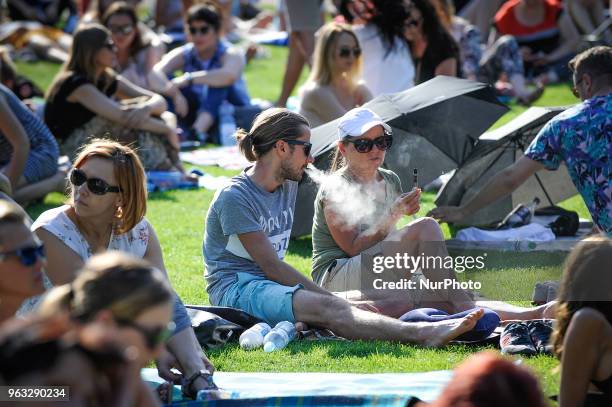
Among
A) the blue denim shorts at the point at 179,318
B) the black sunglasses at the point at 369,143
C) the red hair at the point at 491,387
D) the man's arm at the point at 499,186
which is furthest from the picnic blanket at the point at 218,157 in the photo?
the red hair at the point at 491,387

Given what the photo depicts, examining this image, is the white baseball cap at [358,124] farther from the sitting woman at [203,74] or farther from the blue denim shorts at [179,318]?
the sitting woman at [203,74]

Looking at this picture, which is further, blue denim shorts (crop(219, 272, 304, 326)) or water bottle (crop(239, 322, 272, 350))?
blue denim shorts (crop(219, 272, 304, 326))

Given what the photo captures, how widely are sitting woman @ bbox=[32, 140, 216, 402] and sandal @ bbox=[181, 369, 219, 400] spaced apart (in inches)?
6.6

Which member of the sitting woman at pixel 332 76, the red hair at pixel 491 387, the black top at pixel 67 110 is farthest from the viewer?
the black top at pixel 67 110

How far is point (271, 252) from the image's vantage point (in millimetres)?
5641

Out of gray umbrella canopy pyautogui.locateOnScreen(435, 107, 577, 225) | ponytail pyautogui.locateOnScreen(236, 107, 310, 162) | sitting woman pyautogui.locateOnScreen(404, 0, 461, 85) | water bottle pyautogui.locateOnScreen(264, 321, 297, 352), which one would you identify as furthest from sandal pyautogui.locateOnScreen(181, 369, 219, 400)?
sitting woman pyautogui.locateOnScreen(404, 0, 461, 85)

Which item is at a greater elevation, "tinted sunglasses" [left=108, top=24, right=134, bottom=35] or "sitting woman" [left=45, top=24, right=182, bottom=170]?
"tinted sunglasses" [left=108, top=24, right=134, bottom=35]

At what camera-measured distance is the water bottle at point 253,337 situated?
5359 millimetres

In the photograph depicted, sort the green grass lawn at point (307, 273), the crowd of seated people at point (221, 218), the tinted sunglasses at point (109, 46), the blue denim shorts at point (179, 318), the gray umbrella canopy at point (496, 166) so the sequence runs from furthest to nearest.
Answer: the tinted sunglasses at point (109, 46), the gray umbrella canopy at point (496, 166), the green grass lawn at point (307, 273), the blue denim shorts at point (179, 318), the crowd of seated people at point (221, 218)

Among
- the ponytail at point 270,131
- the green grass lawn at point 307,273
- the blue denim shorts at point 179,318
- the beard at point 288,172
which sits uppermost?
the ponytail at point 270,131

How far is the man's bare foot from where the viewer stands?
17.2ft

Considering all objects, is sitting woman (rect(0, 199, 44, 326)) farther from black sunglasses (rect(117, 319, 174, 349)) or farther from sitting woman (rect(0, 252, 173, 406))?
black sunglasses (rect(117, 319, 174, 349))

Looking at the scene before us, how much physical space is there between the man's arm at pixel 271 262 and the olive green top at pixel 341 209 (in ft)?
1.64

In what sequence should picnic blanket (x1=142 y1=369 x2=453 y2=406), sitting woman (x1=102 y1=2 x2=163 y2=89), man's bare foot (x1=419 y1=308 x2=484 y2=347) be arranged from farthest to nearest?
sitting woman (x1=102 y1=2 x2=163 y2=89)
man's bare foot (x1=419 y1=308 x2=484 y2=347)
picnic blanket (x1=142 y1=369 x2=453 y2=406)
